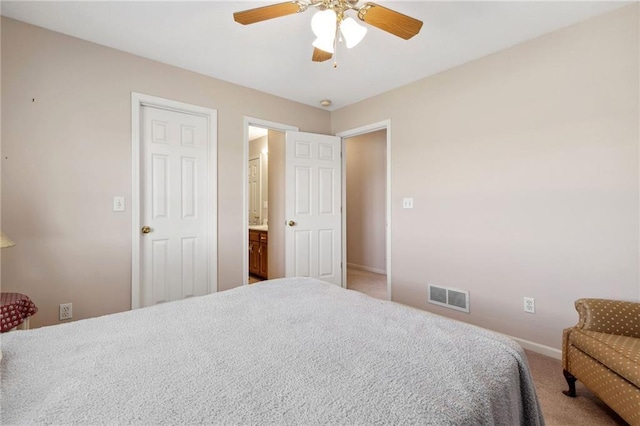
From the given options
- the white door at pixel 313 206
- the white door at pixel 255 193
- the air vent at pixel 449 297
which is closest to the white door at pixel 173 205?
the white door at pixel 313 206

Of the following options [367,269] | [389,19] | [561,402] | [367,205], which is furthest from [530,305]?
[367,205]

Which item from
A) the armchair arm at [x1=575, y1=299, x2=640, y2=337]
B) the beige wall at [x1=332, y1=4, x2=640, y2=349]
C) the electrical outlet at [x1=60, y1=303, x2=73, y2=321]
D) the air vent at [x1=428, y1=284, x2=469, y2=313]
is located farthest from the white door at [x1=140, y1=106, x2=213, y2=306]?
the armchair arm at [x1=575, y1=299, x2=640, y2=337]

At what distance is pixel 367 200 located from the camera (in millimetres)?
5551

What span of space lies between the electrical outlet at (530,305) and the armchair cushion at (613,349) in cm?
60

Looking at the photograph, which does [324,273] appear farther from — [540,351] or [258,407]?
[258,407]

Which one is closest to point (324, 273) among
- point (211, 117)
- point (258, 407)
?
point (211, 117)

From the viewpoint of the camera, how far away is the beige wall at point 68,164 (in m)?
2.10

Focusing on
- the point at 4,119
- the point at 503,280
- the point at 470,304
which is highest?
the point at 4,119

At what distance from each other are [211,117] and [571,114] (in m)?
3.10

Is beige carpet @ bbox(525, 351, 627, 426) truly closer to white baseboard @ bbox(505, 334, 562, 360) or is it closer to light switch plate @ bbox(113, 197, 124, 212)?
white baseboard @ bbox(505, 334, 562, 360)

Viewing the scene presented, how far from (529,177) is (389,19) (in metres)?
1.68

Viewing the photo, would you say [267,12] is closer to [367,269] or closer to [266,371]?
[266,371]

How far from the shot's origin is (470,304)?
2748 millimetres

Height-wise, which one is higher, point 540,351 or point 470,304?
point 470,304
